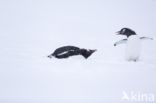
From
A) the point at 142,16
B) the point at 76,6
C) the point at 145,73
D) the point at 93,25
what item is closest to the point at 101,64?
the point at 145,73

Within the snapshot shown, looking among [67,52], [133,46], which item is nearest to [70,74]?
[67,52]

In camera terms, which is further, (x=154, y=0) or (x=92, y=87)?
(x=154, y=0)

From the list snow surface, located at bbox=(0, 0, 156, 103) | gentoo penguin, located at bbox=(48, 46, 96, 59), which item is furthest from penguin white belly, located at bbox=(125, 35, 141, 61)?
gentoo penguin, located at bbox=(48, 46, 96, 59)

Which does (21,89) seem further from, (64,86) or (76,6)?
(76,6)

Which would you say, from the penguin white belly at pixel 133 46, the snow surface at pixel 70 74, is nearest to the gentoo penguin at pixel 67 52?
the snow surface at pixel 70 74

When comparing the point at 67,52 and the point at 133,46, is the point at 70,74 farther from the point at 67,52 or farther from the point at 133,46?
the point at 133,46

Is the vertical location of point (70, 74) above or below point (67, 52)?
below

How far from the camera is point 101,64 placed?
184 inches

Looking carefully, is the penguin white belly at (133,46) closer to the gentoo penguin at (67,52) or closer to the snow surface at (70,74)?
the snow surface at (70,74)

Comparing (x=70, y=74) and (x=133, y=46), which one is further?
(x=133, y=46)

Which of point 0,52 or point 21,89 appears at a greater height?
point 0,52

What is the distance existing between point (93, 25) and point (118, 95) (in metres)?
7.58

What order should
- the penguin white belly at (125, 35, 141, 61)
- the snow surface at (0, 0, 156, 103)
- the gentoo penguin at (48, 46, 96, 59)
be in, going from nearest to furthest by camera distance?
1. the snow surface at (0, 0, 156, 103)
2. the gentoo penguin at (48, 46, 96, 59)
3. the penguin white belly at (125, 35, 141, 61)

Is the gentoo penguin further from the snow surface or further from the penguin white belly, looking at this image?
the penguin white belly
